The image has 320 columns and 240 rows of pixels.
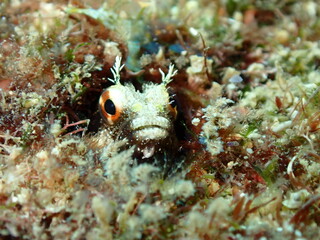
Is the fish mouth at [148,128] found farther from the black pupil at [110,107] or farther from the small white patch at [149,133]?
the black pupil at [110,107]

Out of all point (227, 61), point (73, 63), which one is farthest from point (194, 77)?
point (73, 63)

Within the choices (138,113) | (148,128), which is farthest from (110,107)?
(148,128)

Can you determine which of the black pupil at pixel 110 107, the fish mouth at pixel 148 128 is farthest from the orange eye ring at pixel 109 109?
the fish mouth at pixel 148 128

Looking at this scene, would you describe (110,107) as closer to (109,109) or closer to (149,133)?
(109,109)

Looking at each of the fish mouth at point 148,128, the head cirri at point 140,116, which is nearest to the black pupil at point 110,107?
the head cirri at point 140,116

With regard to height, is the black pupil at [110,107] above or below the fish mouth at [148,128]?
above

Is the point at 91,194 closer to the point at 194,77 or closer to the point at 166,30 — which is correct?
the point at 194,77

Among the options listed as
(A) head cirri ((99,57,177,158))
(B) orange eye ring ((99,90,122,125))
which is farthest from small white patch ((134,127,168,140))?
(B) orange eye ring ((99,90,122,125))

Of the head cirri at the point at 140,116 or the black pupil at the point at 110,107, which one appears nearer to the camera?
the head cirri at the point at 140,116
